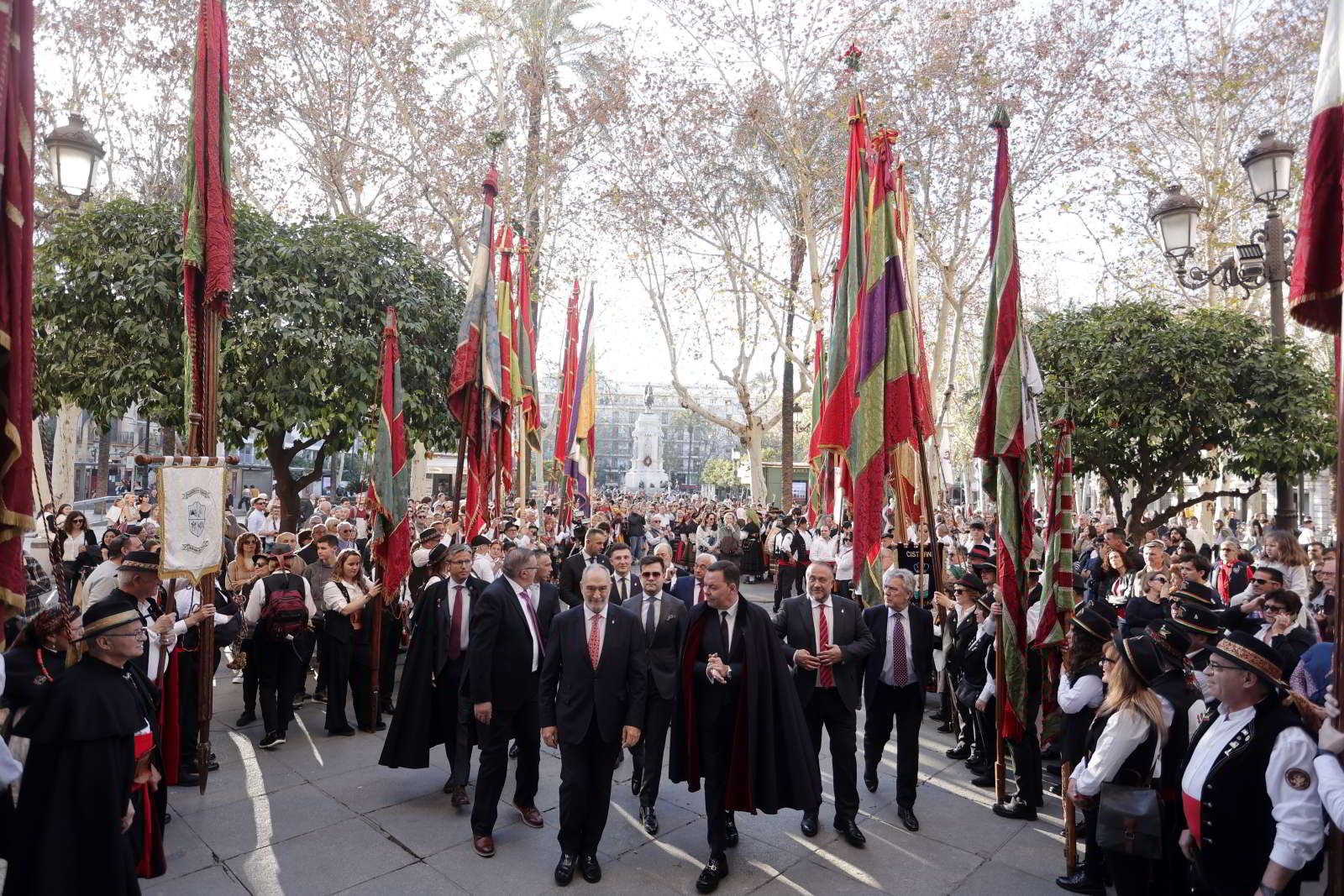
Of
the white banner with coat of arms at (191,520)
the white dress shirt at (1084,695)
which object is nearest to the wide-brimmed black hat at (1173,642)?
the white dress shirt at (1084,695)

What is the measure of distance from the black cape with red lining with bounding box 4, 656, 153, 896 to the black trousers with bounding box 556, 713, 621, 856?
2.13 m

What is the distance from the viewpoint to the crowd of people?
3.32m

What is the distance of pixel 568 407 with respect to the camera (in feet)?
51.0

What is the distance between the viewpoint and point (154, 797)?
15.3 feet

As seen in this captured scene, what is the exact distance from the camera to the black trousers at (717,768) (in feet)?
15.7

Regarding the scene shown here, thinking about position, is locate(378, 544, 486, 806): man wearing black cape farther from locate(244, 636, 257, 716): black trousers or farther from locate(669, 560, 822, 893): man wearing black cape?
locate(244, 636, 257, 716): black trousers

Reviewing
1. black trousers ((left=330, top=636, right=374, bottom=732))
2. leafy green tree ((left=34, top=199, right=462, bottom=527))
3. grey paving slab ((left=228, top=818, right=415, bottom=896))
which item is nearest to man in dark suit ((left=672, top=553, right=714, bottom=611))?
black trousers ((left=330, top=636, right=374, bottom=732))

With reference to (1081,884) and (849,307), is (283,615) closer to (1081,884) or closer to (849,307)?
(849,307)

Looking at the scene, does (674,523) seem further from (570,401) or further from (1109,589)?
(1109,589)

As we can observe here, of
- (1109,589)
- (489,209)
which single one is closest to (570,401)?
(489,209)

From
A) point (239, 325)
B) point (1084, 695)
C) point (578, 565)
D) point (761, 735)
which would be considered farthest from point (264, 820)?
point (239, 325)

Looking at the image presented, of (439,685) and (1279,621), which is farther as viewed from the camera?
(439,685)

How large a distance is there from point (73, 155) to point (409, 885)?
27.9ft

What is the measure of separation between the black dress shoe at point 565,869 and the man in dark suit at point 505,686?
561 mm
